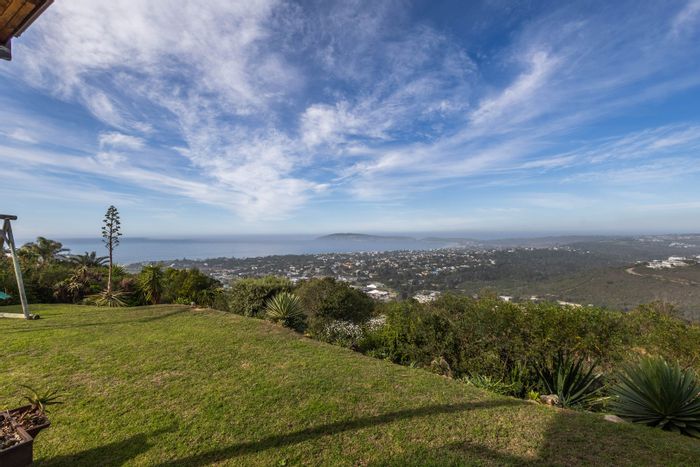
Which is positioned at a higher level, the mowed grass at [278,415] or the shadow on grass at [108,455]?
the shadow on grass at [108,455]

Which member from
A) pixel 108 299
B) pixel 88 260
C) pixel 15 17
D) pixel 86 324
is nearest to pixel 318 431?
pixel 15 17

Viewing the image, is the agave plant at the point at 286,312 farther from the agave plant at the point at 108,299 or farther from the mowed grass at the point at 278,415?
the agave plant at the point at 108,299

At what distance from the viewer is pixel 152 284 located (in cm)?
1381

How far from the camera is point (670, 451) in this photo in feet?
11.1

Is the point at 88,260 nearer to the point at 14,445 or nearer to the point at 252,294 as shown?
the point at 252,294

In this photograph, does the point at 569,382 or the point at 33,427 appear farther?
the point at 569,382

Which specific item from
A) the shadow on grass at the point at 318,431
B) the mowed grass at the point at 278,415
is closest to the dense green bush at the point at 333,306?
the mowed grass at the point at 278,415

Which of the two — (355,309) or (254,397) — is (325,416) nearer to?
(254,397)

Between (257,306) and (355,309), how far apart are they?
3772mm

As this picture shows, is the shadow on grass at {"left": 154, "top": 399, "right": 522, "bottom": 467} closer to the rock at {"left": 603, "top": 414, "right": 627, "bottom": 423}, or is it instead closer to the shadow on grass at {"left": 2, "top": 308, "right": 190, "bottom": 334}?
the rock at {"left": 603, "top": 414, "right": 627, "bottom": 423}

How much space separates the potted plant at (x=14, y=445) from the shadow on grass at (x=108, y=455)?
18.7 inches

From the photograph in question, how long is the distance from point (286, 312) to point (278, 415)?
5860 mm

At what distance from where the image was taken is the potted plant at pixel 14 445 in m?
2.48

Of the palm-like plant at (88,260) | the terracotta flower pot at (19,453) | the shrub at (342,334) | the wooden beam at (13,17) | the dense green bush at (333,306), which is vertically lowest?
the shrub at (342,334)
